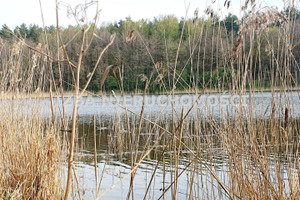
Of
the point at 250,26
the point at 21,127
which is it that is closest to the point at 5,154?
the point at 21,127

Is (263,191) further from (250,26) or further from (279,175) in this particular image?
(250,26)

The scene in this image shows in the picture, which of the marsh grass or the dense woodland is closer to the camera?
the dense woodland

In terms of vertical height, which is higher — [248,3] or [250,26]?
[248,3]

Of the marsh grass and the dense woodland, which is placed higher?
the dense woodland

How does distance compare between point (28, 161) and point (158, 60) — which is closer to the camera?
point (28, 161)

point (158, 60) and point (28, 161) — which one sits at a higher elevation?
point (158, 60)

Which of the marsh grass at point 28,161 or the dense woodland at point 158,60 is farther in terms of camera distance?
the marsh grass at point 28,161

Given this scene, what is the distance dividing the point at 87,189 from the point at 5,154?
1278 mm

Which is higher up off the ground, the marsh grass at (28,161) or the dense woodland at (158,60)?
the dense woodland at (158,60)

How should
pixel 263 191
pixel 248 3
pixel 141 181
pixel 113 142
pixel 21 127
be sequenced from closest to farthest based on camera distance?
pixel 263 191 → pixel 248 3 → pixel 21 127 → pixel 141 181 → pixel 113 142

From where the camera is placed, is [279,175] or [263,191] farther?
[263,191]

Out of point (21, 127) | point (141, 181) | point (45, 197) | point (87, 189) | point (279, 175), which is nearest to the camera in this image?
point (279, 175)

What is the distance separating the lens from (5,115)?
2.53 metres

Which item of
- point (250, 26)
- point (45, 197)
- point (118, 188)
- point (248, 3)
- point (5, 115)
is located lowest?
point (118, 188)
